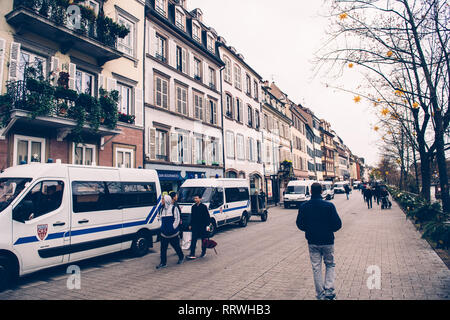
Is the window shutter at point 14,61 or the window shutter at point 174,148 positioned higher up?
the window shutter at point 14,61

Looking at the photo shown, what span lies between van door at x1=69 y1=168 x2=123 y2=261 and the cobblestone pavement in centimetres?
58

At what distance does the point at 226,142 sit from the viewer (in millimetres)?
25531

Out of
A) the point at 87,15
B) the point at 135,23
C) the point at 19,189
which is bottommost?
the point at 19,189

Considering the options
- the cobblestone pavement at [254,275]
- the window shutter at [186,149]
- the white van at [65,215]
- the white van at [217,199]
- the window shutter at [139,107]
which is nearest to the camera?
the cobblestone pavement at [254,275]

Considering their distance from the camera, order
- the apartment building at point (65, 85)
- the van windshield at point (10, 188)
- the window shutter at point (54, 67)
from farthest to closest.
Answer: the window shutter at point (54, 67), the apartment building at point (65, 85), the van windshield at point (10, 188)

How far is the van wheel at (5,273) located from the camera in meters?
5.85

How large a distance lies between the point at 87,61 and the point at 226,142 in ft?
45.6

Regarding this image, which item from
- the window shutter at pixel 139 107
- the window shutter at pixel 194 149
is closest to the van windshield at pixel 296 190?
the window shutter at pixel 194 149

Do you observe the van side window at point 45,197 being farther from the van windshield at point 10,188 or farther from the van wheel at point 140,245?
the van wheel at point 140,245

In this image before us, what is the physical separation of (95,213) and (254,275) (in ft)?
14.7

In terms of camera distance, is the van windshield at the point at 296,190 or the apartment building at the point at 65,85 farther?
the van windshield at the point at 296,190

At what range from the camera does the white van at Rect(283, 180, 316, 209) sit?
2572cm
